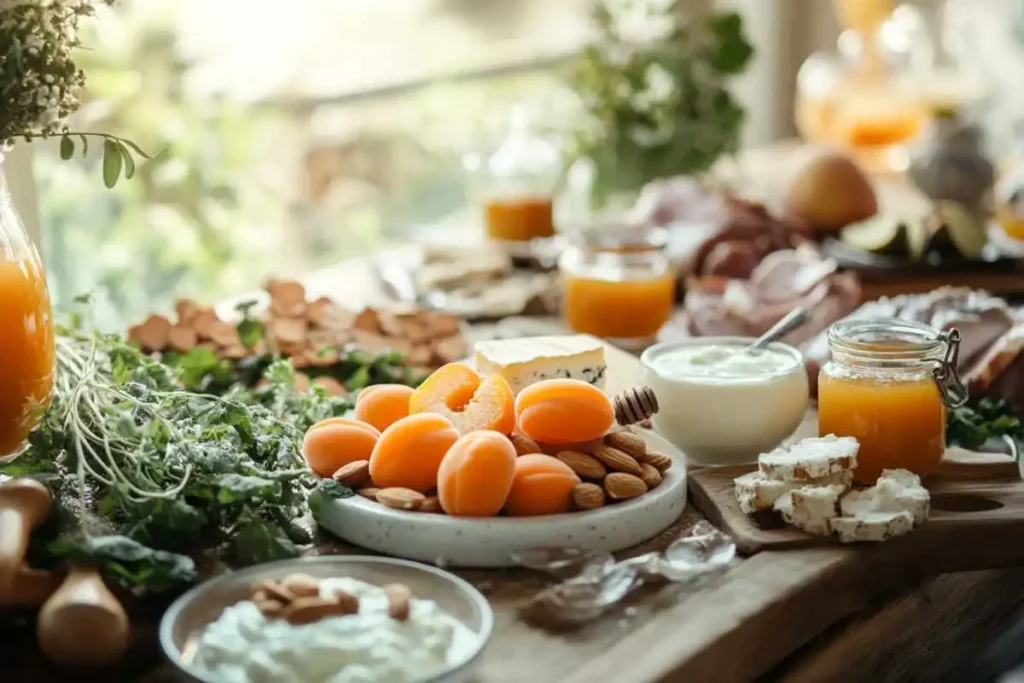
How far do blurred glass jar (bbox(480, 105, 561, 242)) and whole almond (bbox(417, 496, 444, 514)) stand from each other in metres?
1.17

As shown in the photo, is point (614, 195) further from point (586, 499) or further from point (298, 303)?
point (586, 499)

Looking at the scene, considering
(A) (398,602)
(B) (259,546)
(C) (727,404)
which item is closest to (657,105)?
(C) (727,404)

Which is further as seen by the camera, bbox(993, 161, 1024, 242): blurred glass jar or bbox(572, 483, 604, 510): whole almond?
bbox(993, 161, 1024, 242): blurred glass jar

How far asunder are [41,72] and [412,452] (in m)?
0.48

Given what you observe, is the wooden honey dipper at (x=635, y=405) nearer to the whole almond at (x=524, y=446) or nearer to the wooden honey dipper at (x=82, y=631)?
the whole almond at (x=524, y=446)

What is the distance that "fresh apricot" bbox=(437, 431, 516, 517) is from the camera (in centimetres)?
119

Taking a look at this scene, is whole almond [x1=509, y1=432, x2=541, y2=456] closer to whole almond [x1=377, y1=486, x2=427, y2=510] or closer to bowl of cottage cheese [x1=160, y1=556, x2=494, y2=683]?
whole almond [x1=377, y1=486, x2=427, y2=510]

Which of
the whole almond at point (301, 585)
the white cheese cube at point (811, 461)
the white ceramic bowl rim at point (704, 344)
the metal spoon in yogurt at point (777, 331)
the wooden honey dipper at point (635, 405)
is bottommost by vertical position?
the whole almond at point (301, 585)

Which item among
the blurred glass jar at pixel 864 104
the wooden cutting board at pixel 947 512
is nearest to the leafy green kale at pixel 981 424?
the wooden cutting board at pixel 947 512

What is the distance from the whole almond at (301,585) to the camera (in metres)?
1.03

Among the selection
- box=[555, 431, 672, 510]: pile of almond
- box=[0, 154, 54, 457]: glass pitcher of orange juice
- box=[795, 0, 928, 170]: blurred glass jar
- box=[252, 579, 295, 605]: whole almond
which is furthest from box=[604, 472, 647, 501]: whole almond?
box=[795, 0, 928, 170]: blurred glass jar

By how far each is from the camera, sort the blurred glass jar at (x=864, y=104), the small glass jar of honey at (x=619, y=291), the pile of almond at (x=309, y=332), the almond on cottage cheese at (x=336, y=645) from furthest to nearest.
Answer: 1. the blurred glass jar at (x=864, y=104)
2. the small glass jar of honey at (x=619, y=291)
3. the pile of almond at (x=309, y=332)
4. the almond on cottage cheese at (x=336, y=645)

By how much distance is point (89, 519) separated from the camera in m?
1.19

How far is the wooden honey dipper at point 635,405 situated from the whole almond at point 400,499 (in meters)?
0.22
